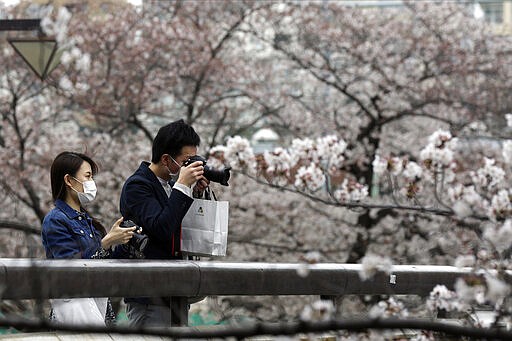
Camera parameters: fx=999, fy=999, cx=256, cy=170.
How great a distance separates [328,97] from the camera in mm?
18562

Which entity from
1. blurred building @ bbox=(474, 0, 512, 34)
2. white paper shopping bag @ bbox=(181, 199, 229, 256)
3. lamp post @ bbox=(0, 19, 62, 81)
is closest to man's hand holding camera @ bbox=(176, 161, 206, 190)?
white paper shopping bag @ bbox=(181, 199, 229, 256)

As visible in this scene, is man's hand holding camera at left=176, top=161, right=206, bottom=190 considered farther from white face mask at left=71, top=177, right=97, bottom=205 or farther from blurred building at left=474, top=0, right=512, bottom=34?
blurred building at left=474, top=0, right=512, bottom=34

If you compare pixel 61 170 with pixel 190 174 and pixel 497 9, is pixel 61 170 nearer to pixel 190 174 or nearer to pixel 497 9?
pixel 190 174

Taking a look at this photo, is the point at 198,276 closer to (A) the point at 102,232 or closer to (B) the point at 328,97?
(A) the point at 102,232

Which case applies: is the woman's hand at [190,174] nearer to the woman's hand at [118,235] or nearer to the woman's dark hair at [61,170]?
the woman's hand at [118,235]

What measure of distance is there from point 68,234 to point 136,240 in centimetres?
34

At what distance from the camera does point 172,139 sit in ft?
16.6

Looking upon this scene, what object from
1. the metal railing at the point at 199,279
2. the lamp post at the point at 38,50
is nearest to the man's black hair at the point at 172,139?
the metal railing at the point at 199,279

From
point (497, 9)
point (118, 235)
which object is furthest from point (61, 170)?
point (497, 9)

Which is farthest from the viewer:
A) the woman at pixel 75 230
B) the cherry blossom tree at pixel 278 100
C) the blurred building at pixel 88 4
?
the blurred building at pixel 88 4

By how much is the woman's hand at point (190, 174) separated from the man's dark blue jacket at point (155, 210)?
0.07 metres

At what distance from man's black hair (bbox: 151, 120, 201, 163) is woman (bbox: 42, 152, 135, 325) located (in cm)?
39

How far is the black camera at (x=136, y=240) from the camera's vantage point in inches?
193

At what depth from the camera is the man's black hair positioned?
5.05m
